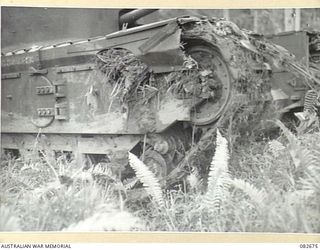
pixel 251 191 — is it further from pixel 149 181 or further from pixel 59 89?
pixel 59 89

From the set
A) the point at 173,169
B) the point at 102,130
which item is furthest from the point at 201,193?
the point at 102,130

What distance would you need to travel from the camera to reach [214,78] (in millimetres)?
1575

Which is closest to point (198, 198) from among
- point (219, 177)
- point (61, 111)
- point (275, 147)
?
point (219, 177)

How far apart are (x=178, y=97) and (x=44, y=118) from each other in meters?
0.39

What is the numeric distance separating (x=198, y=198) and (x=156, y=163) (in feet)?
0.55

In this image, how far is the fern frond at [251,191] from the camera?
1.46 metres

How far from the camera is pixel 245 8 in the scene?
1.54 meters

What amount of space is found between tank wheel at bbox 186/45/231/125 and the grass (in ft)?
0.32

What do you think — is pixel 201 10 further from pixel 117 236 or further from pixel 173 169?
pixel 117 236
